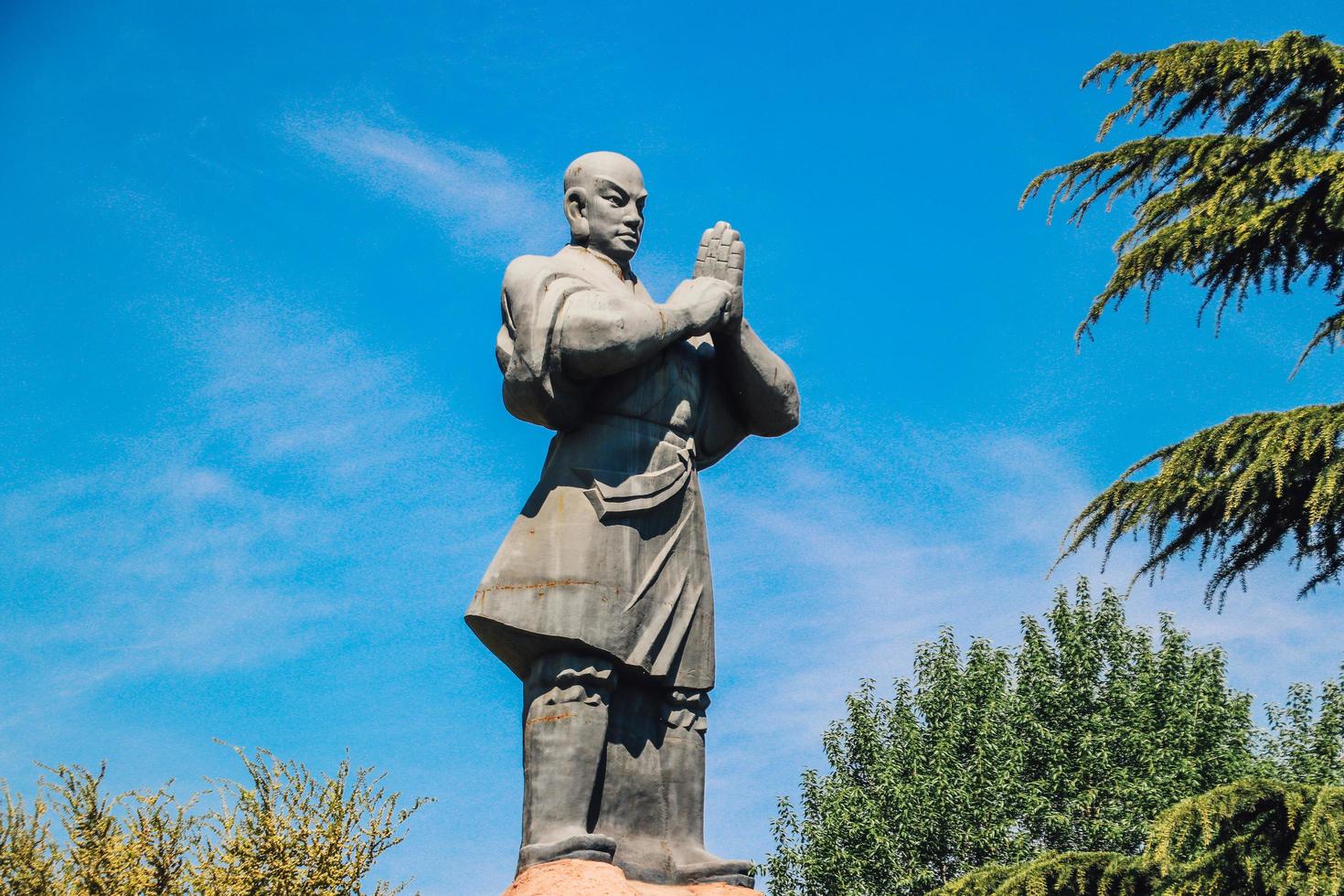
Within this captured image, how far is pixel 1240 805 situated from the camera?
32.4ft

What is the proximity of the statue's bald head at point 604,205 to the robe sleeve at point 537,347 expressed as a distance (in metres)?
0.37

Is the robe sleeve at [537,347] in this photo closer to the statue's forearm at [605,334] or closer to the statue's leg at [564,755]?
the statue's forearm at [605,334]

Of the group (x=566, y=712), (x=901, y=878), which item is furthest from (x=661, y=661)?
(x=901, y=878)

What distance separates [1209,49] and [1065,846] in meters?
11.7

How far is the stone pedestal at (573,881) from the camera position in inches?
231

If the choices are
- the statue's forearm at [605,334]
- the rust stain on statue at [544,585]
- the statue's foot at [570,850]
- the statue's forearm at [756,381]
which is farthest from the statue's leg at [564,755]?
the statue's forearm at [756,381]

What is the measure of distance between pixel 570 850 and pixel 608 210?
116 inches

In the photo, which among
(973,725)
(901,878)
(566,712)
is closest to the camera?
(566,712)

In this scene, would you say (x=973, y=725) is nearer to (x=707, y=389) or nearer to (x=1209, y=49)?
(x=1209, y=49)

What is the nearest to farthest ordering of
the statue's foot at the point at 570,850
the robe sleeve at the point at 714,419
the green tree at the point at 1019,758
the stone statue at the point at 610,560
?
the statue's foot at the point at 570,850
the stone statue at the point at 610,560
the robe sleeve at the point at 714,419
the green tree at the point at 1019,758

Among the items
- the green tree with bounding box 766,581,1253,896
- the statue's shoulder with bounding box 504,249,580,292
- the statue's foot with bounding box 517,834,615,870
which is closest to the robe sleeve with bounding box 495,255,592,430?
the statue's shoulder with bounding box 504,249,580,292

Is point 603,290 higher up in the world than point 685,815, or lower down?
higher up

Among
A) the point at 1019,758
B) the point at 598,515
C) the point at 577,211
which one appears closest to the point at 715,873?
the point at 598,515

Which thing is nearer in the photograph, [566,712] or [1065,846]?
[566,712]
